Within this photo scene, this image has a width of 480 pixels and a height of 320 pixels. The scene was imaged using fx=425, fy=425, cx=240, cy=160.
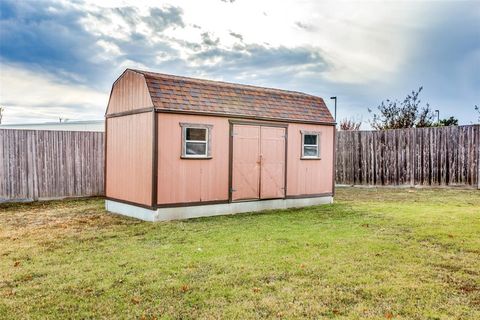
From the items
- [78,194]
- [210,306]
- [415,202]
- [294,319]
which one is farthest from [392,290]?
[78,194]

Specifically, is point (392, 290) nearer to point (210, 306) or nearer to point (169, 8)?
point (210, 306)

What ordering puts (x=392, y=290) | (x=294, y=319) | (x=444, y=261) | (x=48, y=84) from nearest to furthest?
(x=294, y=319) → (x=392, y=290) → (x=444, y=261) → (x=48, y=84)

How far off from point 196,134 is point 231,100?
5.26 ft

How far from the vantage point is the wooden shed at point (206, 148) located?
1035cm

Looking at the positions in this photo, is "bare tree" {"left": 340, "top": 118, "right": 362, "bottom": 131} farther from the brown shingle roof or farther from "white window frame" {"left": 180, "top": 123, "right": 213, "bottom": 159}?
"white window frame" {"left": 180, "top": 123, "right": 213, "bottom": 159}

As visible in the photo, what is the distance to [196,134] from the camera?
1089 cm

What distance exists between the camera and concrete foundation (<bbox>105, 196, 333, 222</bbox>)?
10297 millimetres

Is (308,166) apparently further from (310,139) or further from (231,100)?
(231,100)

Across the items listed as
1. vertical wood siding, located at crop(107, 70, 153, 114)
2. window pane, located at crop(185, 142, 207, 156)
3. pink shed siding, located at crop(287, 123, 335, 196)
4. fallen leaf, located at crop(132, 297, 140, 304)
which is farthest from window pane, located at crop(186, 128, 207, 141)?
fallen leaf, located at crop(132, 297, 140, 304)

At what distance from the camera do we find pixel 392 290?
5.11 metres

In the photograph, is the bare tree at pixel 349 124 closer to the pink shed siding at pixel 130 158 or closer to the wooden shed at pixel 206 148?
the wooden shed at pixel 206 148

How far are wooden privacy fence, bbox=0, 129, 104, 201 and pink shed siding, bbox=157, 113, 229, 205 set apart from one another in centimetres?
584

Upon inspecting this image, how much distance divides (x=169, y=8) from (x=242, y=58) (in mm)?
3913

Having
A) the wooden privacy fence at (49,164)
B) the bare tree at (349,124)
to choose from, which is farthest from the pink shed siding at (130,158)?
the bare tree at (349,124)
